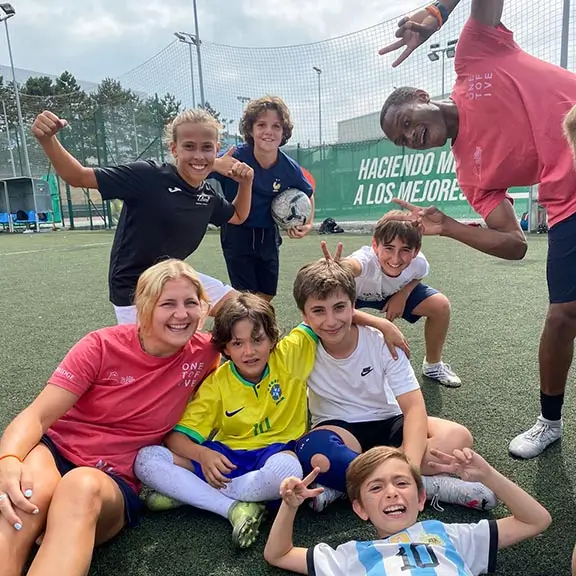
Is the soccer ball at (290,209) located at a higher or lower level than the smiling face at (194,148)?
lower

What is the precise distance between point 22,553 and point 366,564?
1002 mm

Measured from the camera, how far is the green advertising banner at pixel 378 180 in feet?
47.1

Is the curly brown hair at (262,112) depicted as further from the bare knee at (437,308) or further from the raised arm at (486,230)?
the bare knee at (437,308)

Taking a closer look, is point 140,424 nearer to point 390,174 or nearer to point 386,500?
point 386,500

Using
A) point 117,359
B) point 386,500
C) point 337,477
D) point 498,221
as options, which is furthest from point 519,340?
point 117,359

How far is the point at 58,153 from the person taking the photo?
2.45 metres

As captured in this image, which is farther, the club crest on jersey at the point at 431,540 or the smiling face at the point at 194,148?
the smiling face at the point at 194,148

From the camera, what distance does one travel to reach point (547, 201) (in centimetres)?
234

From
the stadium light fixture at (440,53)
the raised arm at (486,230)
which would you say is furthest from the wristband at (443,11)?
the stadium light fixture at (440,53)

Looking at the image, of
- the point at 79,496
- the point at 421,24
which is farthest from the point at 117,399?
the point at 421,24

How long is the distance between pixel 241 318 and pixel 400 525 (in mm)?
1015

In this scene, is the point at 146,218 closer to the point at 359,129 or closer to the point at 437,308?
Answer: the point at 437,308

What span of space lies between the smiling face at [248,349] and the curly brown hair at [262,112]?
71.6 inches

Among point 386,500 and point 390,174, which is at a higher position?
point 390,174
